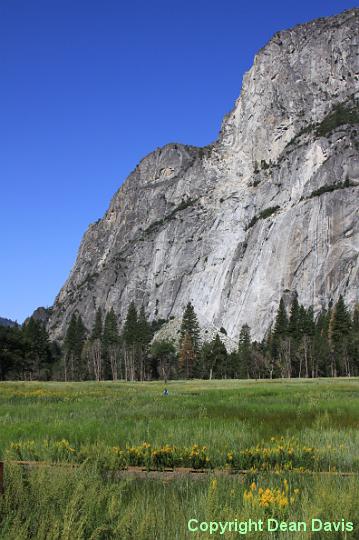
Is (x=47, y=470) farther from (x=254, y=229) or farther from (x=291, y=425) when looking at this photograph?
(x=254, y=229)

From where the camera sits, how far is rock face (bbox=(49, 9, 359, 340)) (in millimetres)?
134625

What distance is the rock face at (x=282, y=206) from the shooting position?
13462 centimetres

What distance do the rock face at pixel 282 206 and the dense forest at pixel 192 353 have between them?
1559 centimetres

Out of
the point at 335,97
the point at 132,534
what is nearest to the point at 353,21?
the point at 335,97

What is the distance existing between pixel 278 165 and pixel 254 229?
26.9 m

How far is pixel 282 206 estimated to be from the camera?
15488cm

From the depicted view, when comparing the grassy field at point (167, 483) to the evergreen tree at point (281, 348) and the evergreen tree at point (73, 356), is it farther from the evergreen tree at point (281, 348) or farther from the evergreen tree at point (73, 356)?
Result: the evergreen tree at point (73, 356)

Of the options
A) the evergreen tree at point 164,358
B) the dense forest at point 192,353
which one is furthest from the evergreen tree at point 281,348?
the evergreen tree at point 164,358

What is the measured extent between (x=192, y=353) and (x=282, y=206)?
6551 centimetres

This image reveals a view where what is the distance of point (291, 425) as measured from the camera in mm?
14914

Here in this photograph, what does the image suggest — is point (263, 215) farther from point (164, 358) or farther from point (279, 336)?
point (164, 358)

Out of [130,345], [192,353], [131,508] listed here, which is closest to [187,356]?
[192,353]

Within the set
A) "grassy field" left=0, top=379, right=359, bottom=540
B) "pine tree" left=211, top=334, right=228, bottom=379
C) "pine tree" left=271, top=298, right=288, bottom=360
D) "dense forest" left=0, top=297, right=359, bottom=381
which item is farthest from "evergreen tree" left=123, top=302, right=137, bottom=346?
"grassy field" left=0, top=379, right=359, bottom=540

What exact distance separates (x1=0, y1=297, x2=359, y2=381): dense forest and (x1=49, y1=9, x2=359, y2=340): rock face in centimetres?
1559
